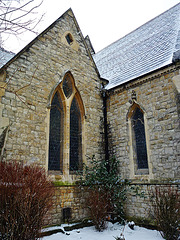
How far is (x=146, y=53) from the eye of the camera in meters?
9.82

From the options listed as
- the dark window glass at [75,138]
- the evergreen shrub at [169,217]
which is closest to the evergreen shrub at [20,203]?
the dark window glass at [75,138]

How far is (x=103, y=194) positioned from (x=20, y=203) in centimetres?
353

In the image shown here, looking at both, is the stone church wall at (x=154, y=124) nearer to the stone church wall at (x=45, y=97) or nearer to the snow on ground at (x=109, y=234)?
the stone church wall at (x=45, y=97)

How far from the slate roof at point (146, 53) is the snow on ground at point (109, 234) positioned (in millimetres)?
5503

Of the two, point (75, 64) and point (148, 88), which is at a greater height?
point (75, 64)

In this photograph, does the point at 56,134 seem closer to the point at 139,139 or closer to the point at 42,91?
the point at 42,91

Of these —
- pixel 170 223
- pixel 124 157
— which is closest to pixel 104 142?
pixel 124 157

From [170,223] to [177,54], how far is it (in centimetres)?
543

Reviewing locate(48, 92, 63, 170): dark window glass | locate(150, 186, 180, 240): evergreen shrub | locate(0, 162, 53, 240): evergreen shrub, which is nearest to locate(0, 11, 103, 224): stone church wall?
locate(48, 92, 63, 170): dark window glass

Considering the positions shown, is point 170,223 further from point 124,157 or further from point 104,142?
point 104,142

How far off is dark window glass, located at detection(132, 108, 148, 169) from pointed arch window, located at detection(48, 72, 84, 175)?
214cm

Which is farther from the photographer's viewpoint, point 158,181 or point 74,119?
point 74,119

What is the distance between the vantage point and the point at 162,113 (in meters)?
7.38

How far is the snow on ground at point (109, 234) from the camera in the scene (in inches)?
233
